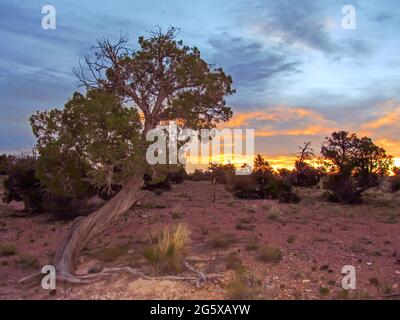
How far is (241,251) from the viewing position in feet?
39.7

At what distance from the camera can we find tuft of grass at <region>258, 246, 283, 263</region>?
11.0 meters

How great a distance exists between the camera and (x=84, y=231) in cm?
1231

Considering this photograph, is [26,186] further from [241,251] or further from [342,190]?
[342,190]

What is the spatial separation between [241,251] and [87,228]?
173 inches

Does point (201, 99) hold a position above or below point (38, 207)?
above

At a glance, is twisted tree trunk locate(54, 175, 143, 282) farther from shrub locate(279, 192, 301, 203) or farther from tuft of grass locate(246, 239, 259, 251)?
shrub locate(279, 192, 301, 203)

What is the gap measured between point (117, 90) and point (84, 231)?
4693 millimetres

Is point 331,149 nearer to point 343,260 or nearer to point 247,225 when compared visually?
point 247,225

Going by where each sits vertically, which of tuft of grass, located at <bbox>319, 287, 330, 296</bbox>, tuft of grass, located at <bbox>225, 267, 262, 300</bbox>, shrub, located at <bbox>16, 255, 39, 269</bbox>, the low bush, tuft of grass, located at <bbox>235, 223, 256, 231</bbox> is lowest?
shrub, located at <bbox>16, 255, 39, 269</bbox>

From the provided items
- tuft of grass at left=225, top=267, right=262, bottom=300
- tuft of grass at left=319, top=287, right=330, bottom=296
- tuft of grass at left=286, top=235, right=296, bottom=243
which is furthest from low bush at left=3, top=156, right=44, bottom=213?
tuft of grass at left=319, top=287, right=330, bottom=296

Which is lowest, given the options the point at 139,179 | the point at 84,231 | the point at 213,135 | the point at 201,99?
the point at 84,231

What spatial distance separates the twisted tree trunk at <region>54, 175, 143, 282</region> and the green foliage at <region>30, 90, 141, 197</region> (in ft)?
1.81

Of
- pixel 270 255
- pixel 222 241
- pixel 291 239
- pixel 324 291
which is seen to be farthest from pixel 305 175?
pixel 324 291
